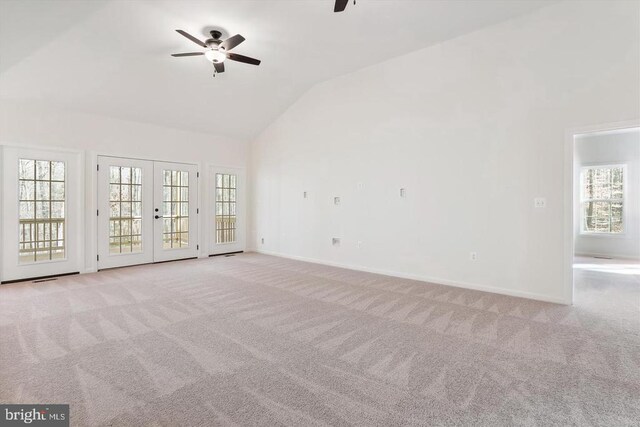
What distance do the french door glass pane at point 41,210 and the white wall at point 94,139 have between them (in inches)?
13.6

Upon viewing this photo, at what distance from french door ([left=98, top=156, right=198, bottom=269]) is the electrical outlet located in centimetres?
651

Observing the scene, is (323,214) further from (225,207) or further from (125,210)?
(125,210)

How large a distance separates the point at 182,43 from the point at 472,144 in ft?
14.8

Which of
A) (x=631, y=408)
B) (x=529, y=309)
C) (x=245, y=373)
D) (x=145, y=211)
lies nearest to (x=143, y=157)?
(x=145, y=211)

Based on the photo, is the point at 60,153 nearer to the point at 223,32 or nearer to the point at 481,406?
the point at 223,32

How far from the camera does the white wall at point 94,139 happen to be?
497cm

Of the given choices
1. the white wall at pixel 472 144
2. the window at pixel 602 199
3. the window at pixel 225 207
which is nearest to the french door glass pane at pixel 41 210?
the window at pixel 225 207

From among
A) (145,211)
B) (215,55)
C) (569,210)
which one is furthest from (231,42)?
(569,210)

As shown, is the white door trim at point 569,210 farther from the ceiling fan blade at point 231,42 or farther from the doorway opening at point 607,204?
the ceiling fan blade at point 231,42

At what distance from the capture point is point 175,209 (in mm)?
6828

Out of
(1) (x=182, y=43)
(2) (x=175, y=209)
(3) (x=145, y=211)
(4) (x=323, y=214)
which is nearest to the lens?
(1) (x=182, y=43)

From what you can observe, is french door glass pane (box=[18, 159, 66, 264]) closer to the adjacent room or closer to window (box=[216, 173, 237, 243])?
the adjacent room

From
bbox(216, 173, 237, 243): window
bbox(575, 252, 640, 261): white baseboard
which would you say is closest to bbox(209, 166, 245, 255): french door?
bbox(216, 173, 237, 243): window

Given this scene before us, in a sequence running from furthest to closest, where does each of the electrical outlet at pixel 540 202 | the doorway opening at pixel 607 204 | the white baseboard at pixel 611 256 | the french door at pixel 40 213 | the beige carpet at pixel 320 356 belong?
1. the white baseboard at pixel 611 256
2. the doorway opening at pixel 607 204
3. the french door at pixel 40 213
4. the electrical outlet at pixel 540 202
5. the beige carpet at pixel 320 356
